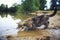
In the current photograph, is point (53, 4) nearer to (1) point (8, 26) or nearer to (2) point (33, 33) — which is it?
(2) point (33, 33)

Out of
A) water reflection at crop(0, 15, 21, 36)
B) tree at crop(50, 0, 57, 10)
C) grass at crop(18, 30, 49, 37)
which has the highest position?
tree at crop(50, 0, 57, 10)

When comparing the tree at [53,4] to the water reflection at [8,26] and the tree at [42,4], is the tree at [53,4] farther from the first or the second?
the water reflection at [8,26]

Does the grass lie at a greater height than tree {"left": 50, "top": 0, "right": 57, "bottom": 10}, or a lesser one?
lesser

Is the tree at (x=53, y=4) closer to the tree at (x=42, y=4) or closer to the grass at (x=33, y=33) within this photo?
the tree at (x=42, y=4)

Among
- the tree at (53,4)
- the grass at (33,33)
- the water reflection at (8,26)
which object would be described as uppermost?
the tree at (53,4)

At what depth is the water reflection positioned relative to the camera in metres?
1.36

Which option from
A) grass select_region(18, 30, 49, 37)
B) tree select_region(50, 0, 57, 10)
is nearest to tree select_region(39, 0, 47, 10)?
tree select_region(50, 0, 57, 10)

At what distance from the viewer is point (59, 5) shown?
139cm

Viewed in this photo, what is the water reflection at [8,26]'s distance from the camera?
136 centimetres

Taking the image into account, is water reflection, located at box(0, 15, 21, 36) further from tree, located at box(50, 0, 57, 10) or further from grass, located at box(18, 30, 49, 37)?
tree, located at box(50, 0, 57, 10)

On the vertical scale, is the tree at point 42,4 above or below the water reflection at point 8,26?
above

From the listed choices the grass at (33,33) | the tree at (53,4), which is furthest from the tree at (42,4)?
the grass at (33,33)

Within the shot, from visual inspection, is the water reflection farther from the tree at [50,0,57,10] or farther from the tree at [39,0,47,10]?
the tree at [50,0,57,10]

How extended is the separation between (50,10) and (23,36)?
1.47ft
